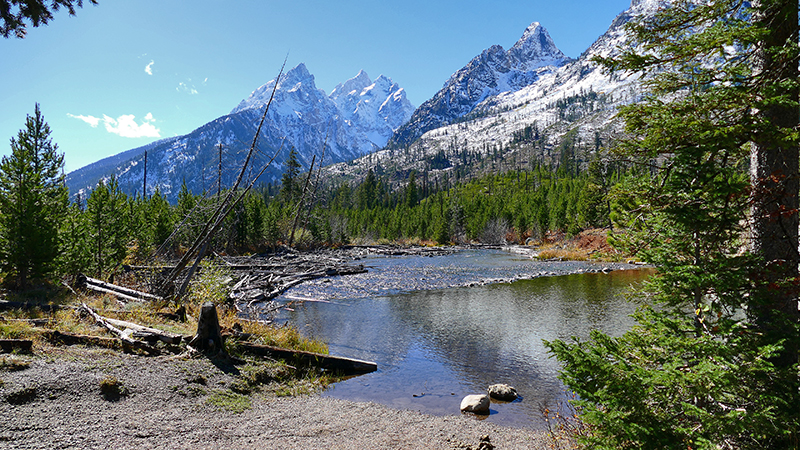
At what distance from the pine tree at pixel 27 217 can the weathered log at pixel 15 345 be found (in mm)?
6968

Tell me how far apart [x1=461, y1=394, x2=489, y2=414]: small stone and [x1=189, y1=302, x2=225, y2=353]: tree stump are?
19.4 feet

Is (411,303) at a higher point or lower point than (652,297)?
lower

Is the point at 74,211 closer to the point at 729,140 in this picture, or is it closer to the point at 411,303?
the point at 411,303

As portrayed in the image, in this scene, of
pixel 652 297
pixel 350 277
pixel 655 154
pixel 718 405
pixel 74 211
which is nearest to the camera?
pixel 718 405

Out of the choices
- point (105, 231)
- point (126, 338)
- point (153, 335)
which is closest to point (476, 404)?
point (153, 335)

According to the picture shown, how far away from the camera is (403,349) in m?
12.9

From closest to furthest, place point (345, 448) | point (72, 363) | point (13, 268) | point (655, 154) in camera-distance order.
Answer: point (655, 154), point (345, 448), point (72, 363), point (13, 268)

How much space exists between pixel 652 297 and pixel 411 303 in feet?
51.8

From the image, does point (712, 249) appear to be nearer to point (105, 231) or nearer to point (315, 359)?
point (315, 359)

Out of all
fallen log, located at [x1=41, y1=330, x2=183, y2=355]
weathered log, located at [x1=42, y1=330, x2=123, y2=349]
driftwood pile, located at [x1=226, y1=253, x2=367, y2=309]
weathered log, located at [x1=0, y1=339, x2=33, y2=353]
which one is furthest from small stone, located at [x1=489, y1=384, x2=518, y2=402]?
driftwood pile, located at [x1=226, y1=253, x2=367, y2=309]

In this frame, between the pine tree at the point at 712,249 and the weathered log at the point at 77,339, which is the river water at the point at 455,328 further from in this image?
the weathered log at the point at 77,339

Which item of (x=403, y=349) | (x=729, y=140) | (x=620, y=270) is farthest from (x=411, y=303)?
(x=620, y=270)

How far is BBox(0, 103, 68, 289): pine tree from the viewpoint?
39.9ft

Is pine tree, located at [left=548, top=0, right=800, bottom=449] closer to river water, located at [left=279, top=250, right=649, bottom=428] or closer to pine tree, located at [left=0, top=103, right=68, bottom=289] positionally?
river water, located at [left=279, top=250, right=649, bottom=428]
